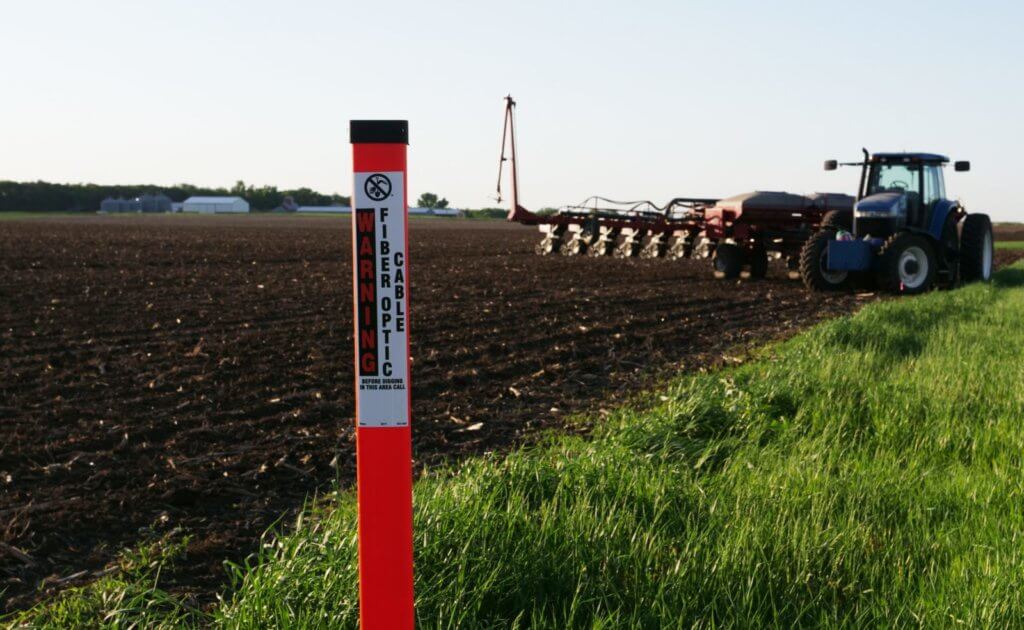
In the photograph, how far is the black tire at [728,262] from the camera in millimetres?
21031

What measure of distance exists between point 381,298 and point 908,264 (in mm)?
16484

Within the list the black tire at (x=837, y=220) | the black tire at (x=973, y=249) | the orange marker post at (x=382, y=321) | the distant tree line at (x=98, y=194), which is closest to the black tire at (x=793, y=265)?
the black tire at (x=837, y=220)

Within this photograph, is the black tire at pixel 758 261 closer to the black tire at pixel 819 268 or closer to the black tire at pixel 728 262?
the black tire at pixel 728 262

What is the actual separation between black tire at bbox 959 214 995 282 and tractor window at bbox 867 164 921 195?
1332mm

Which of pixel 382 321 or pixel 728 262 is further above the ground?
pixel 382 321

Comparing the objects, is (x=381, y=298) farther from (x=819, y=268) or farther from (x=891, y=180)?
(x=891, y=180)

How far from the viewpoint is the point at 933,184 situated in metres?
18.4

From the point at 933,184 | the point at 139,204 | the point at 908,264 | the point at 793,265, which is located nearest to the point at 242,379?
the point at 908,264

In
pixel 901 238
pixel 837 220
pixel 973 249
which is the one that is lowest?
pixel 973 249

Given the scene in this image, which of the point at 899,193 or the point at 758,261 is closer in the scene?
the point at 899,193

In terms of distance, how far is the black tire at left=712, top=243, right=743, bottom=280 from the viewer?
21031 mm

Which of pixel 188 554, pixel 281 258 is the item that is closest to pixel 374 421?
pixel 188 554

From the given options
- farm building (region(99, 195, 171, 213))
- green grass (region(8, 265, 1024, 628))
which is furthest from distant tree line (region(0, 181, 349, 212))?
green grass (region(8, 265, 1024, 628))

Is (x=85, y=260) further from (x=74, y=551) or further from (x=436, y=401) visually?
(x=74, y=551)
